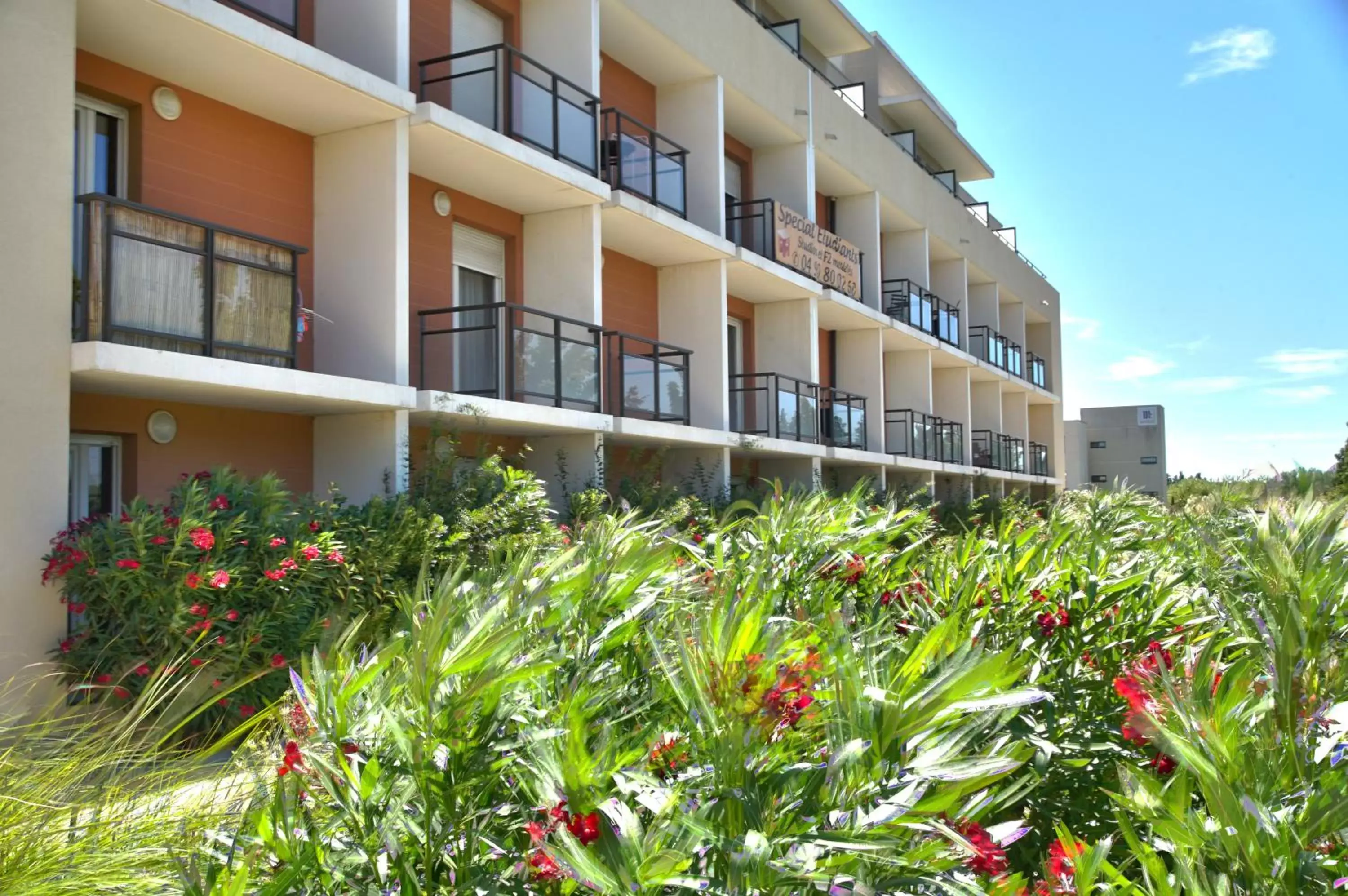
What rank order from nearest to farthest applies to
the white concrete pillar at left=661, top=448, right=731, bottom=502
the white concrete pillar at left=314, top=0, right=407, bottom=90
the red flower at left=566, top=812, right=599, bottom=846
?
the red flower at left=566, top=812, right=599, bottom=846
the white concrete pillar at left=314, top=0, right=407, bottom=90
the white concrete pillar at left=661, top=448, right=731, bottom=502

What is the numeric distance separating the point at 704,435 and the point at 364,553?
8945mm

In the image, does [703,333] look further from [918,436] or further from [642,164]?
[918,436]

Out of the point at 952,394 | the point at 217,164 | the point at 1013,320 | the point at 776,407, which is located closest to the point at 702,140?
the point at 776,407

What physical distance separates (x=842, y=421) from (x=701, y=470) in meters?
5.90

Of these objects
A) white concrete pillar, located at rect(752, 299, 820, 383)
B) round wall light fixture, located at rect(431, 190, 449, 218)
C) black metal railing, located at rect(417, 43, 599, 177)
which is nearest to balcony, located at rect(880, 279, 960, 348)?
white concrete pillar, located at rect(752, 299, 820, 383)

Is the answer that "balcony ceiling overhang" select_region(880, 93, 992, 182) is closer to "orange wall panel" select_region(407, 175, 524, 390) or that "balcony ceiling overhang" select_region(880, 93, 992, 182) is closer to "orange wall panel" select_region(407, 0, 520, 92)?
"orange wall panel" select_region(407, 0, 520, 92)

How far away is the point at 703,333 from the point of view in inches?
786

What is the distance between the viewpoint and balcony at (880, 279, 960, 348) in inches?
1120

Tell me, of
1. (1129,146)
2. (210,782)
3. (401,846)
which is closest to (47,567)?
(210,782)

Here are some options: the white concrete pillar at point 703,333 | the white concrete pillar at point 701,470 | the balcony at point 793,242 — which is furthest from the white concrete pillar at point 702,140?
the white concrete pillar at point 701,470

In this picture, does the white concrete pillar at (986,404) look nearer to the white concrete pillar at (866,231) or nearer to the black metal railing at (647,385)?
the white concrete pillar at (866,231)

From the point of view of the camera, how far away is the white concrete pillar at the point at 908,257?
30.1m

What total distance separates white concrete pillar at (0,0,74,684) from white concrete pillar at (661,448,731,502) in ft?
35.0

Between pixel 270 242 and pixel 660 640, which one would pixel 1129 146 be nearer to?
pixel 270 242
